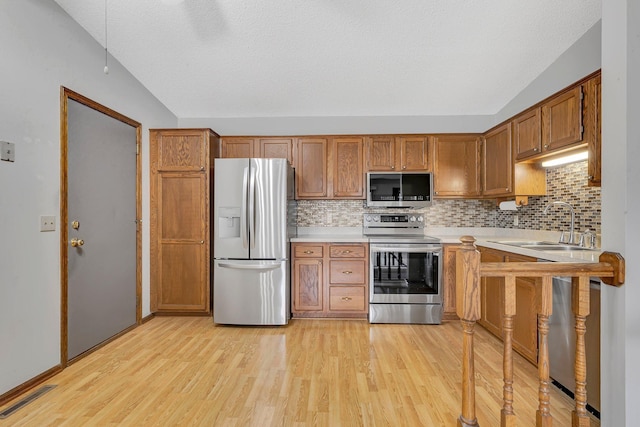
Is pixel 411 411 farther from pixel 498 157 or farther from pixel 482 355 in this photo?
pixel 498 157

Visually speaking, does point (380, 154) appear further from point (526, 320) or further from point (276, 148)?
point (526, 320)

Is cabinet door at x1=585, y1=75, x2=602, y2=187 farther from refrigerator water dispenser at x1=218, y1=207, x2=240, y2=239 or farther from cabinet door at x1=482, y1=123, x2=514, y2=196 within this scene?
refrigerator water dispenser at x1=218, y1=207, x2=240, y2=239

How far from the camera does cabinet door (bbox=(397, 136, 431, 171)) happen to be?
3775 millimetres

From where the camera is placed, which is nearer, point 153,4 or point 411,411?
point 411,411

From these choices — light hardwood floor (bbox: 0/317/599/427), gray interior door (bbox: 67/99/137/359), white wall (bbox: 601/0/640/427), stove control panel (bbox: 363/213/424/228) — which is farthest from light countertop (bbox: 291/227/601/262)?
gray interior door (bbox: 67/99/137/359)

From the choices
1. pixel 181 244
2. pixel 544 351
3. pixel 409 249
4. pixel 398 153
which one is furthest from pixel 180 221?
pixel 544 351

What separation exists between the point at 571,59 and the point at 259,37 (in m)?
2.66

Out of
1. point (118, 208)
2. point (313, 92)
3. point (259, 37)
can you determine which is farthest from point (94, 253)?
point (313, 92)

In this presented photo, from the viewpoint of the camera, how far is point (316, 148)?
150 inches

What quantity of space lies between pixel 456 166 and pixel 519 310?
1.85 meters

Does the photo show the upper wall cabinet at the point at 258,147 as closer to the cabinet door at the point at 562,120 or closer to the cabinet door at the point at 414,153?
the cabinet door at the point at 414,153

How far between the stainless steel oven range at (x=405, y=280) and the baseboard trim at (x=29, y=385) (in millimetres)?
2687

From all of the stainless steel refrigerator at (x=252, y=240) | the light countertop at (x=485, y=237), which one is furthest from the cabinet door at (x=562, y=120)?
the stainless steel refrigerator at (x=252, y=240)

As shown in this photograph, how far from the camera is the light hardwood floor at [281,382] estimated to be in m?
1.80
